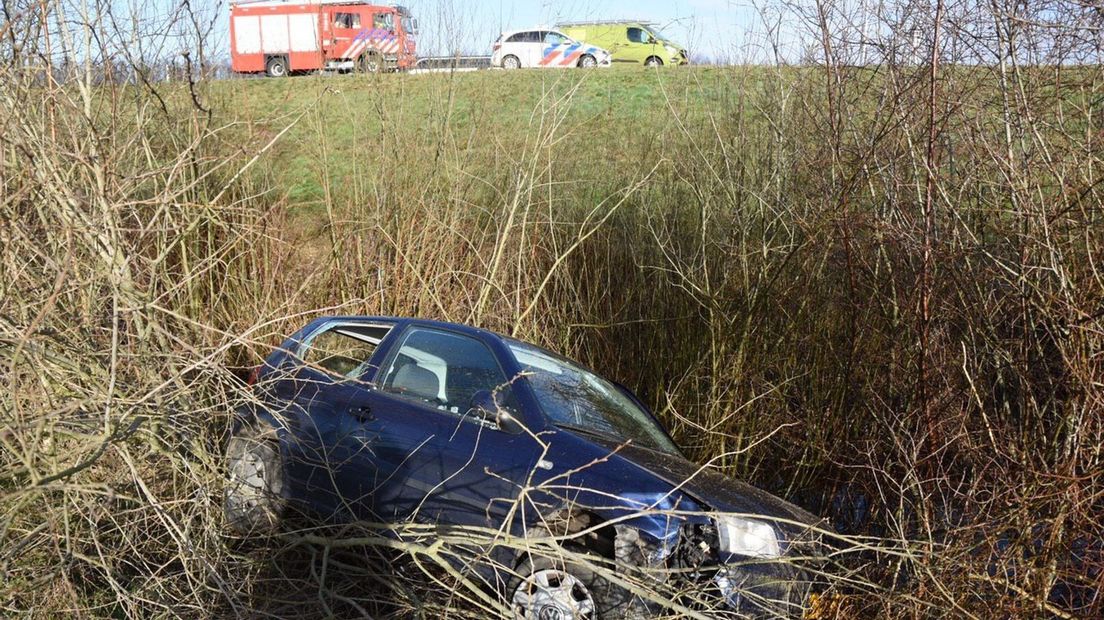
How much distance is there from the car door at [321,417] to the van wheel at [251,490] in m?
0.14

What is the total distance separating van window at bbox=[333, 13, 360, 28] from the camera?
12516 mm

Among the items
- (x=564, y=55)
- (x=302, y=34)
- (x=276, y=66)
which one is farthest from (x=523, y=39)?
(x=564, y=55)

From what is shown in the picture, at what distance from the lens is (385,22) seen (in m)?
12.6

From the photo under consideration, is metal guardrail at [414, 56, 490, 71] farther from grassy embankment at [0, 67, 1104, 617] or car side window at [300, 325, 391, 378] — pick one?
car side window at [300, 325, 391, 378]

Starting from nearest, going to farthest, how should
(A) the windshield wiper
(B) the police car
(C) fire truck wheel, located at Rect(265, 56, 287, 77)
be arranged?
1. (A) the windshield wiper
2. (B) the police car
3. (C) fire truck wheel, located at Rect(265, 56, 287, 77)

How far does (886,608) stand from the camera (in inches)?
198

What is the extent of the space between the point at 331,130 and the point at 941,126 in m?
7.73

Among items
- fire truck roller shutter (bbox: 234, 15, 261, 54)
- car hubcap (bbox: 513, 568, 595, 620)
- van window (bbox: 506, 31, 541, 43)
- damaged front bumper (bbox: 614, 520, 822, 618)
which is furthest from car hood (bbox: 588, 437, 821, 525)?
fire truck roller shutter (bbox: 234, 15, 261, 54)

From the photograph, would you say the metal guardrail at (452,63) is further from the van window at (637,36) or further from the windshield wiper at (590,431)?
the van window at (637,36)

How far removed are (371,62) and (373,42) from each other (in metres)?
0.22

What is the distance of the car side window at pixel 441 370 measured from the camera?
5.90m

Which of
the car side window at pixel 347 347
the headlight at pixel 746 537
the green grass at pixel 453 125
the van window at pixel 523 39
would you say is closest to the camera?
the headlight at pixel 746 537

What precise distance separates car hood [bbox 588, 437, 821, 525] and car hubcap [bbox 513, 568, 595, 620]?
663 mm

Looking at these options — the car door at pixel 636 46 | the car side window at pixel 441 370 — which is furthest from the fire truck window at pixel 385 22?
the car door at pixel 636 46
